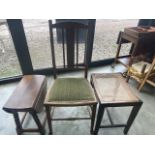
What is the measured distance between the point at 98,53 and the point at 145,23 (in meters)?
0.98

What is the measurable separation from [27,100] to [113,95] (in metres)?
0.80

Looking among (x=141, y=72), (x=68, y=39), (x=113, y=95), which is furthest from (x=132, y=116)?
(x=68, y=39)

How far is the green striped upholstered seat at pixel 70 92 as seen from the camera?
1163 mm

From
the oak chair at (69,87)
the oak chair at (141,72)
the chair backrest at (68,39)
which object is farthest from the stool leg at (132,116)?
the oak chair at (141,72)

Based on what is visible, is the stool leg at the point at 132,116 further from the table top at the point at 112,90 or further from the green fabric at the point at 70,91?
the green fabric at the point at 70,91

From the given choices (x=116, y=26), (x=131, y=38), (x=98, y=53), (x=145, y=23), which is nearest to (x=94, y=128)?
(x=131, y=38)

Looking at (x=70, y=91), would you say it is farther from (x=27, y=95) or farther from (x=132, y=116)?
(x=132, y=116)

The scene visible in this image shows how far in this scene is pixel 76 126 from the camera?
149 cm

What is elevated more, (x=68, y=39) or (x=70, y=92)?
(x=68, y=39)

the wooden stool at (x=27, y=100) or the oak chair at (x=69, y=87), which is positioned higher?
the oak chair at (x=69, y=87)

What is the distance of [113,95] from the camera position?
1209 mm
